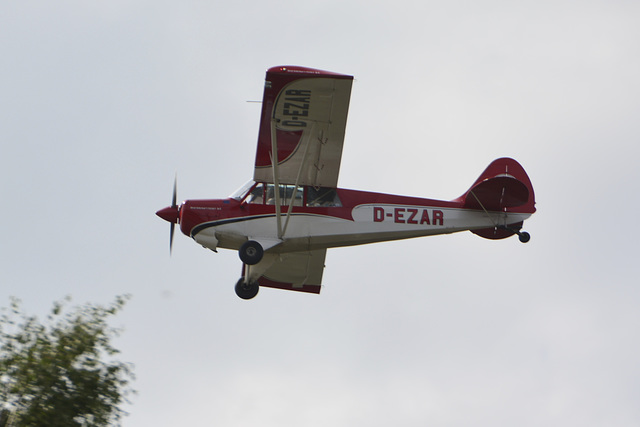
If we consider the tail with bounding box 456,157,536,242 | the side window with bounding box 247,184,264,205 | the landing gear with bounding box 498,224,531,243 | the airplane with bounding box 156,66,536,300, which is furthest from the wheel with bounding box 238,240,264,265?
the landing gear with bounding box 498,224,531,243

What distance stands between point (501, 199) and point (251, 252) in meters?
4.68

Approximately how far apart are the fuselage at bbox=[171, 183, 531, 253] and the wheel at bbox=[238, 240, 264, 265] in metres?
0.17

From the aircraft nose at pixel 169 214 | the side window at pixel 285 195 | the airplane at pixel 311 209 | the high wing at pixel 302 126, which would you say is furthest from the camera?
the aircraft nose at pixel 169 214

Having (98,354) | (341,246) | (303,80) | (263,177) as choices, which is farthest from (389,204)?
(98,354)

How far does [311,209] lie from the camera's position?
17953 millimetres

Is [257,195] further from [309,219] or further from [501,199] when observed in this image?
[501,199]

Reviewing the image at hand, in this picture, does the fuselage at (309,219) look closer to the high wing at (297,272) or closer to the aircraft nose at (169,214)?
the aircraft nose at (169,214)

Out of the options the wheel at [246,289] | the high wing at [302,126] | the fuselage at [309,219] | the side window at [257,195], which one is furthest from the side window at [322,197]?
the wheel at [246,289]

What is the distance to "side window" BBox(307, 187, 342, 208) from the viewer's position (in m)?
18.0

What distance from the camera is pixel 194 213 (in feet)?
58.8

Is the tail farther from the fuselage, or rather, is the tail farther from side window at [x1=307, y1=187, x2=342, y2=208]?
side window at [x1=307, y1=187, x2=342, y2=208]

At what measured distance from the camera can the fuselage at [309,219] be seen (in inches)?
701

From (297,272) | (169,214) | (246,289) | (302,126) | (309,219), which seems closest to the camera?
(302,126)

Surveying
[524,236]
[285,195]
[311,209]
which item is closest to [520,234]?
[524,236]
